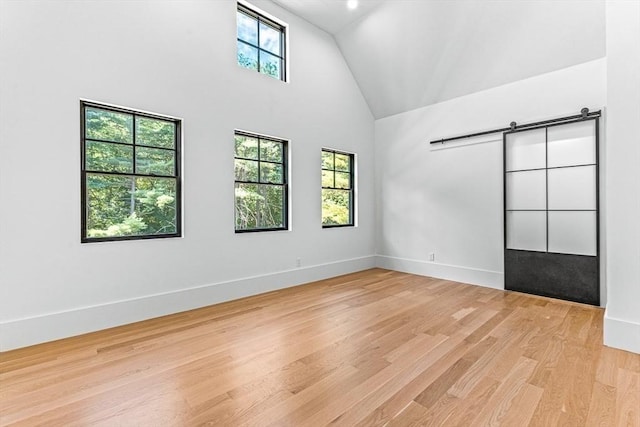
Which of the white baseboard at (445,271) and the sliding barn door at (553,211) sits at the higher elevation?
the sliding barn door at (553,211)

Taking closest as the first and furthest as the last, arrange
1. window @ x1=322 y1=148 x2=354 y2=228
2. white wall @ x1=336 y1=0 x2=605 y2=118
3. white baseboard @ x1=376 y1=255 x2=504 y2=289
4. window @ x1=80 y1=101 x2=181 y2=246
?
window @ x1=80 y1=101 x2=181 y2=246
white wall @ x1=336 y1=0 x2=605 y2=118
white baseboard @ x1=376 y1=255 x2=504 y2=289
window @ x1=322 y1=148 x2=354 y2=228

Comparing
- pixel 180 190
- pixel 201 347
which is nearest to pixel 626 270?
pixel 201 347

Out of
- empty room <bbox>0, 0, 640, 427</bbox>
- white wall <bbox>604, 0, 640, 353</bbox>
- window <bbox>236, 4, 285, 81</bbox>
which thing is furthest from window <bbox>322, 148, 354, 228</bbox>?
white wall <bbox>604, 0, 640, 353</bbox>

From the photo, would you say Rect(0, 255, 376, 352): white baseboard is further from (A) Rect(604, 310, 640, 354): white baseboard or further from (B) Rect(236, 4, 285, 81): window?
(A) Rect(604, 310, 640, 354): white baseboard

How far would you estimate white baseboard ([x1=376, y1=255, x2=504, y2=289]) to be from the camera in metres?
4.32

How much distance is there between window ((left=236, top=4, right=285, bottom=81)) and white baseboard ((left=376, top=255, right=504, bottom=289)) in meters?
3.69

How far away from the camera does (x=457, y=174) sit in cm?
473

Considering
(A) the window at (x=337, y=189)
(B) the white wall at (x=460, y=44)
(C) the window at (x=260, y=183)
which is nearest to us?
(B) the white wall at (x=460, y=44)

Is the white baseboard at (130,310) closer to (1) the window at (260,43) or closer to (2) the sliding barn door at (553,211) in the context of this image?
(1) the window at (260,43)

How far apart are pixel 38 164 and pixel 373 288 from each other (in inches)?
156

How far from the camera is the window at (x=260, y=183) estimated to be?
4023 millimetres

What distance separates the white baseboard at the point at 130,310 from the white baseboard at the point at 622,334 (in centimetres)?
338

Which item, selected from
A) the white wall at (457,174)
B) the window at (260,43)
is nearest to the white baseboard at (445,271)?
the white wall at (457,174)

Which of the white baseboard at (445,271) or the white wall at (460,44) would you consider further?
the white baseboard at (445,271)
